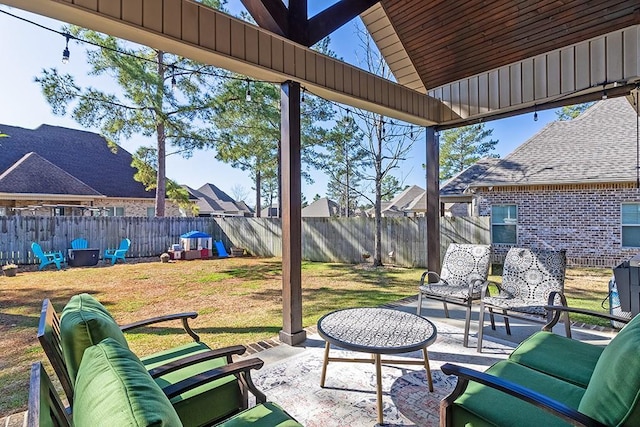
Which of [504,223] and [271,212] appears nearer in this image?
[504,223]

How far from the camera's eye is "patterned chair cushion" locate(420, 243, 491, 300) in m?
4.02

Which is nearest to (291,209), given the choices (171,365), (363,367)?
(363,367)

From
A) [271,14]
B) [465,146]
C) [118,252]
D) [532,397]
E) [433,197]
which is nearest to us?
[532,397]

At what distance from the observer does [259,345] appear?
3.44 m

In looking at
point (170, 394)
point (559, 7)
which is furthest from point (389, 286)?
point (170, 394)

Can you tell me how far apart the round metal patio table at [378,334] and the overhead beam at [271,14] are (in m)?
2.78

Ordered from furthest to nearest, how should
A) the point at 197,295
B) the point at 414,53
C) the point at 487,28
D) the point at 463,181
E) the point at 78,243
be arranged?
the point at 463,181
the point at 78,243
the point at 197,295
the point at 414,53
the point at 487,28

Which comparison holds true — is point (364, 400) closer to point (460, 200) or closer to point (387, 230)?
point (387, 230)

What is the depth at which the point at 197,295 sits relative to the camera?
602 cm

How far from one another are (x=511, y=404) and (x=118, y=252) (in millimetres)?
11111

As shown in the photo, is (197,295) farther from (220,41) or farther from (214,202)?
(214,202)

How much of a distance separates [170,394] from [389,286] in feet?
18.8

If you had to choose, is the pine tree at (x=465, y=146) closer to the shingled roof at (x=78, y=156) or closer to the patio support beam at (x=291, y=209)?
the shingled roof at (x=78, y=156)

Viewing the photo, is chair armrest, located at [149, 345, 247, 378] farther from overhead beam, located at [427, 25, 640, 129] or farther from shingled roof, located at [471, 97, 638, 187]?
A: shingled roof, located at [471, 97, 638, 187]
